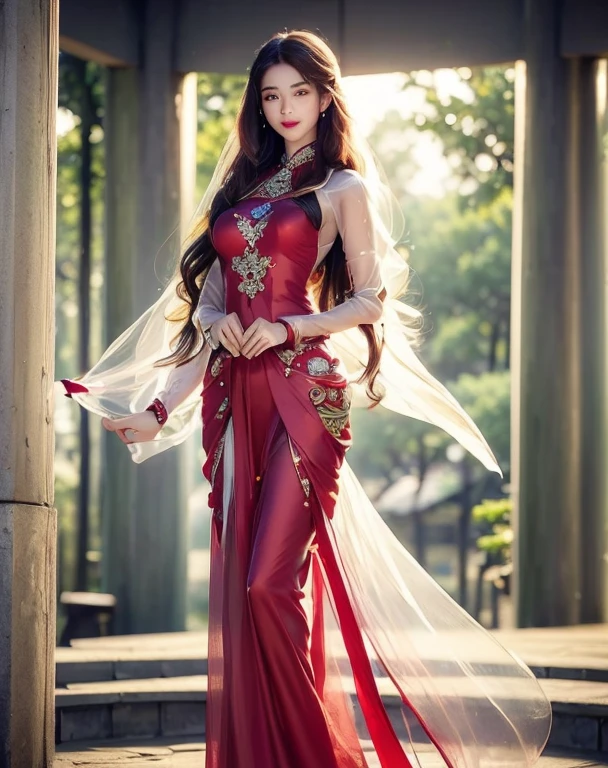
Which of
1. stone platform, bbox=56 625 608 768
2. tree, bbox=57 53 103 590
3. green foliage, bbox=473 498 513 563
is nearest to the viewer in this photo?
stone platform, bbox=56 625 608 768

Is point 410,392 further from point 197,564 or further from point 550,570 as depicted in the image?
point 197,564

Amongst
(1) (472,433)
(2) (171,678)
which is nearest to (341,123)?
(1) (472,433)

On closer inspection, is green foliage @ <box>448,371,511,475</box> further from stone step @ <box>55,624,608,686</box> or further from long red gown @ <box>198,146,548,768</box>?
long red gown @ <box>198,146,548,768</box>

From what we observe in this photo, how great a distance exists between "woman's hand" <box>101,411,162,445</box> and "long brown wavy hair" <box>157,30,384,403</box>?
0.70 ft

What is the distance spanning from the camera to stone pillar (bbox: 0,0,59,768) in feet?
10.5

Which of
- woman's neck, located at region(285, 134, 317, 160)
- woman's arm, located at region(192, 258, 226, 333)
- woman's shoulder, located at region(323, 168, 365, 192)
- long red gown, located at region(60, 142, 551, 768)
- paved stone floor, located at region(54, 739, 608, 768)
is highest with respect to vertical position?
woman's neck, located at region(285, 134, 317, 160)

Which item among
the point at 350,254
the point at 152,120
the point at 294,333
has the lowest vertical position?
the point at 294,333

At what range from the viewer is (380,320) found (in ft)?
12.0

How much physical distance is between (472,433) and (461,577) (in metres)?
18.6

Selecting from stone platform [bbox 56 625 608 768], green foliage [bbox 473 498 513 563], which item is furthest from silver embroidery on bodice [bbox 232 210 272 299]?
green foliage [bbox 473 498 513 563]

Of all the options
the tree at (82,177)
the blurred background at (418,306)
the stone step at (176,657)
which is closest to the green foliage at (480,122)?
the blurred background at (418,306)

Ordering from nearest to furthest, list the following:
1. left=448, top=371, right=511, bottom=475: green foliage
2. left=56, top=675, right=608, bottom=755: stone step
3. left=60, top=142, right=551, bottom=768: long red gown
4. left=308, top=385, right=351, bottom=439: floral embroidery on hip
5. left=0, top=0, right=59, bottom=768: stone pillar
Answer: left=0, top=0, right=59, bottom=768: stone pillar < left=60, top=142, right=551, bottom=768: long red gown < left=308, top=385, right=351, bottom=439: floral embroidery on hip < left=56, top=675, right=608, bottom=755: stone step < left=448, top=371, right=511, bottom=475: green foliage

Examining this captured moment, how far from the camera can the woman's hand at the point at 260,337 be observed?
3348mm

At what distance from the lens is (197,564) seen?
27891mm
